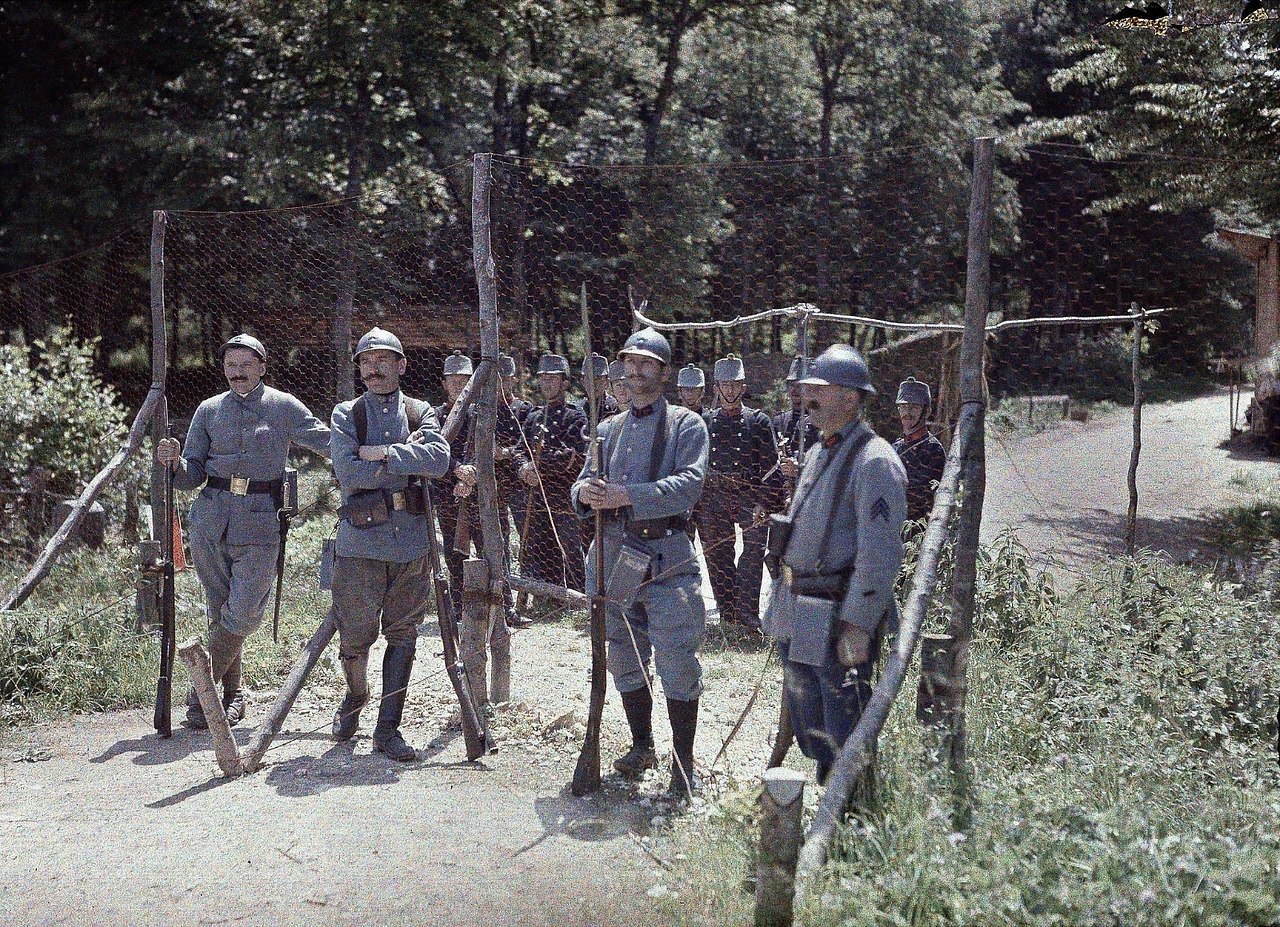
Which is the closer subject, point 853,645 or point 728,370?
point 853,645

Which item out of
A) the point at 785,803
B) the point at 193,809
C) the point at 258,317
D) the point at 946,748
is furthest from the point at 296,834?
the point at 258,317

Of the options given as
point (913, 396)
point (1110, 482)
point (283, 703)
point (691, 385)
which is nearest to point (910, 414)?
point (913, 396)

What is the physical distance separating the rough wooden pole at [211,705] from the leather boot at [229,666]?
1.96 feet

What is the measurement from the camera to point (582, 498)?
4.88 m

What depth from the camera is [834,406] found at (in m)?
4.21

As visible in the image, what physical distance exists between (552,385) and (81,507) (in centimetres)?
324

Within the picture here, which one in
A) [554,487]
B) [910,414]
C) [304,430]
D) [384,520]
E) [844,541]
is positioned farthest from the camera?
[554,487]

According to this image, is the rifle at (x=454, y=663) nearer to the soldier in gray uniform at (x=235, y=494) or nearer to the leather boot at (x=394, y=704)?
the leather boot at (x=394, y=704)

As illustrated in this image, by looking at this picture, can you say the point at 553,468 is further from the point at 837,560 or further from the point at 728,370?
the point at 837,560

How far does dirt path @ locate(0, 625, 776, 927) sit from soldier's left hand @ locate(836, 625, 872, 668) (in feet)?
3.42

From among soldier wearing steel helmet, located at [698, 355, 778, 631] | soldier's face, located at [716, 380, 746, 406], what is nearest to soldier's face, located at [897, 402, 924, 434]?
soldier wearing steel helmet, located at [698, 355, 778, 631]

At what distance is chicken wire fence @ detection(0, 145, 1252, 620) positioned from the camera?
313 inches

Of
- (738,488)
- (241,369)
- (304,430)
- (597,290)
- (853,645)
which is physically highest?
(597,290)

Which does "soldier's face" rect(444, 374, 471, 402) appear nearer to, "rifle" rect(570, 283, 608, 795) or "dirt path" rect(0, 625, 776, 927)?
"dirt path" rect(0, 625, 776, 927)
